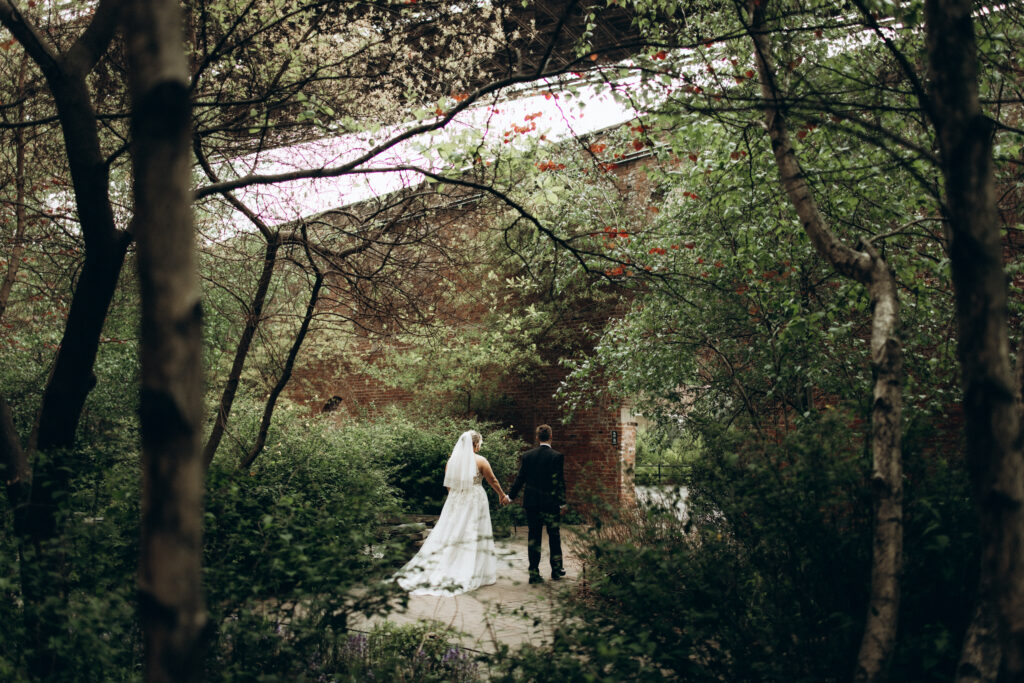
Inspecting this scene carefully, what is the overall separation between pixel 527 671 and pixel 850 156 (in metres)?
4.80

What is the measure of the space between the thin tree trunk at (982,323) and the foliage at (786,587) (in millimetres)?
801

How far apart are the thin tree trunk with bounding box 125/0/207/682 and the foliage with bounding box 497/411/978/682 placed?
2.07 m

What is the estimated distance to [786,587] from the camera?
334 centimetres

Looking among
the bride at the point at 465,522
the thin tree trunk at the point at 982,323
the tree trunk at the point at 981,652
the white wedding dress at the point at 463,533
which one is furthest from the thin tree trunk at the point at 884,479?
the white wedding dress at the point at 463,533

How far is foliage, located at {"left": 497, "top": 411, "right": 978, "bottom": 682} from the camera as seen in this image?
311 centimetres

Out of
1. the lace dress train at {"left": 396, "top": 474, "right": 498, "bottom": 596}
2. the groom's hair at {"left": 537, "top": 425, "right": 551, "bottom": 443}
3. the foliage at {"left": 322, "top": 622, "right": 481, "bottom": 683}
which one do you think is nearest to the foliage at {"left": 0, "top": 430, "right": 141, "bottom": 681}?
the foliage at {"left": 322, "top": 622, "right": 481, "bottom": 683}

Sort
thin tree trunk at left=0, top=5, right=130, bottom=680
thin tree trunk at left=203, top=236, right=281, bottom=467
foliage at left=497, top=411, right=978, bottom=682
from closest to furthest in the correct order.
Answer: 1. foliage at left=497, top=411, right=978, bottom=682
2. thin tree trunk at left=0, top=5, right=130, bottom=680
3. thin tree trunk at left=203, top=236, right=281, bottom=467

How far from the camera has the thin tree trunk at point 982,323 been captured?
220 cm

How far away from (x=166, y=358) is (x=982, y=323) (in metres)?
2.48

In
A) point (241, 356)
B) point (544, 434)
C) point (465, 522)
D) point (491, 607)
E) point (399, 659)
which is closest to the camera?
point (399, 659)

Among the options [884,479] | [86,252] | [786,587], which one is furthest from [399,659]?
[86,252]

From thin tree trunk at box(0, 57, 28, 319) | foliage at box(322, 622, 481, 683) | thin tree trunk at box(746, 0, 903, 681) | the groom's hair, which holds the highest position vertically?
thin tree trunk at box(0, 57, 28, 319)

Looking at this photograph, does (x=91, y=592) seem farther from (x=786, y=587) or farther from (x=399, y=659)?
(x=786, y=587)

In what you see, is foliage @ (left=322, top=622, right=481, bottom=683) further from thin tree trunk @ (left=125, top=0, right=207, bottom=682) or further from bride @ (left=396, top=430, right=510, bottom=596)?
bride @ (left=396, top=430, right=510, bottom=596)
